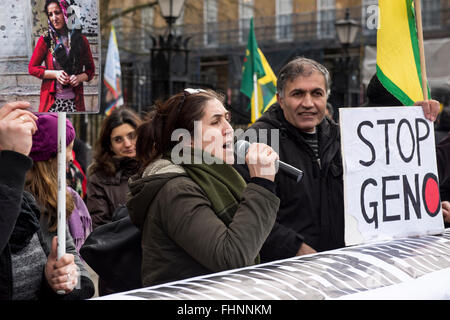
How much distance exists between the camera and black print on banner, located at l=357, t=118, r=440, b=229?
2.74 m

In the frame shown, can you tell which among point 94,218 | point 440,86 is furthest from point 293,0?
point 94,218

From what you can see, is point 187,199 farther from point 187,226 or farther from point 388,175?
point 388,175

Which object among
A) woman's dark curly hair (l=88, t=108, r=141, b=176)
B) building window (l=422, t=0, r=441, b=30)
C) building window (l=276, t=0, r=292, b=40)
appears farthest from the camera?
building window (l=276, t=0, r=292, b=40)

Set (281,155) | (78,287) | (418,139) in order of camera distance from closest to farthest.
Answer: (78,287) → (418,139) → (281,155)

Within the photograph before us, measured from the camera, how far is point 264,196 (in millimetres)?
2293

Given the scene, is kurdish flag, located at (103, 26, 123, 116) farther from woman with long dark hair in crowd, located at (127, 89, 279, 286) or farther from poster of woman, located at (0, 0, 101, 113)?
poster of woman, located at (0, 0, 101, 113)

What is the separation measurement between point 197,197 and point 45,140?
101 cm

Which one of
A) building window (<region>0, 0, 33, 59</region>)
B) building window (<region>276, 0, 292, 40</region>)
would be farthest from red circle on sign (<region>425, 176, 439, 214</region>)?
building window (<region>276, 0, 292, 40</region>)

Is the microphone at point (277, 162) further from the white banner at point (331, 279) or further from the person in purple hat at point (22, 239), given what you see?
the person in purple hat at point (22, 239)

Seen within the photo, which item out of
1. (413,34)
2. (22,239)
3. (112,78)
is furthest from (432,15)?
(22,239)

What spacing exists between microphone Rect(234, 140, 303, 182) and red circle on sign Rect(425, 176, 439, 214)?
0.70 metres

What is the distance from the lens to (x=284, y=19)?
1010 inches

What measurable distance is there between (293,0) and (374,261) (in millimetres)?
24995
